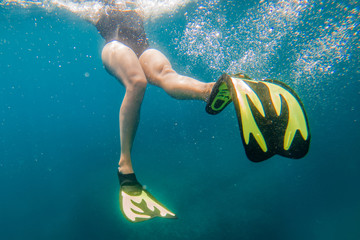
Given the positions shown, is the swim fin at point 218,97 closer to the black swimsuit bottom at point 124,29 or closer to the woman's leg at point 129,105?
the woman's leg at point 129,105

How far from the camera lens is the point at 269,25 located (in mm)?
9344

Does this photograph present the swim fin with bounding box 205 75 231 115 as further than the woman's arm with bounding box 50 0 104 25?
No

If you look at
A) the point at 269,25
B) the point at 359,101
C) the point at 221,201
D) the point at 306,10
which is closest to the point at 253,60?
the point at 269,25

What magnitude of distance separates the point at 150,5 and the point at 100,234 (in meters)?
14.8

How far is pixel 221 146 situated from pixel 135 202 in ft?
74.6

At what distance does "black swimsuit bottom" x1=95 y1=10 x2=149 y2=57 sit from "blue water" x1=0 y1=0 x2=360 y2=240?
21.3 ft

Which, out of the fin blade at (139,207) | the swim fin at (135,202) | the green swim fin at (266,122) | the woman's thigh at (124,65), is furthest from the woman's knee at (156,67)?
the fin blade at (139,207)

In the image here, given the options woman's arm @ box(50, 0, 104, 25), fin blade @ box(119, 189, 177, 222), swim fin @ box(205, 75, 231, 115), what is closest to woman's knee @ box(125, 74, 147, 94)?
swim fin @ box(205, 75, 231, 115)

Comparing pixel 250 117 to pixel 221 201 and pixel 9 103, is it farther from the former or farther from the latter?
pixel 9 103

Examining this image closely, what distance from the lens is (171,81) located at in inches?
84.0

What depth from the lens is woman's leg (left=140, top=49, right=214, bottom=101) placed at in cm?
192

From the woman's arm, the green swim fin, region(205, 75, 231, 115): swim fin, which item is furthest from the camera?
the woman's arm

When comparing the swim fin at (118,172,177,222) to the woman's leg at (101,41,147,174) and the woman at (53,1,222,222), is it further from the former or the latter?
the woman's leg at (101,41,147,174)

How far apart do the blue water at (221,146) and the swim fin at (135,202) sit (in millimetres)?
8706
